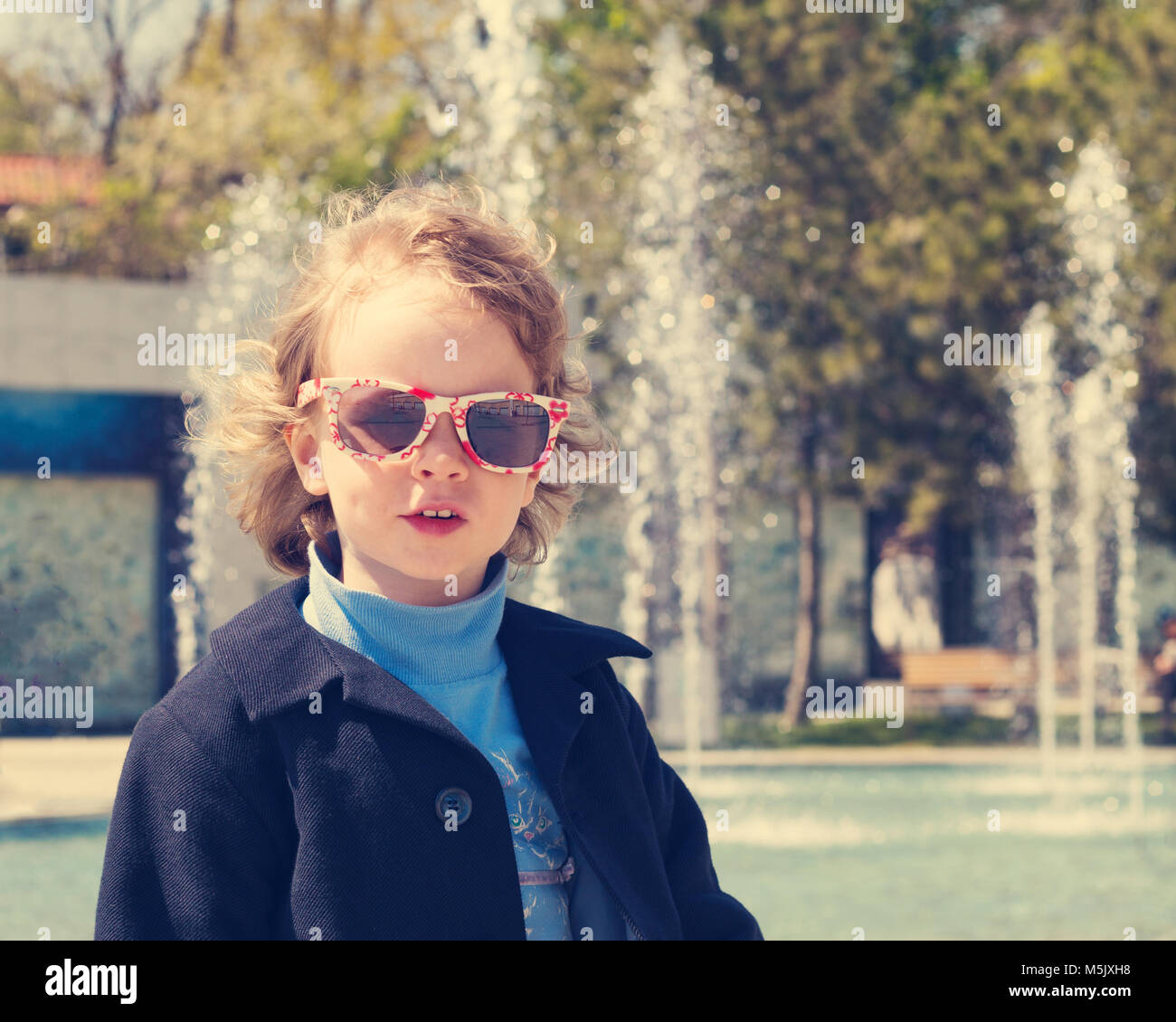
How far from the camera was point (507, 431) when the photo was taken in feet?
5.62

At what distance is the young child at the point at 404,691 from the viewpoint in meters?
1.59

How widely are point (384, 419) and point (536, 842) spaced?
51 cm

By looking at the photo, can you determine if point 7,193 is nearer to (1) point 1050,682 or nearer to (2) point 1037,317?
(2) point 1037,317

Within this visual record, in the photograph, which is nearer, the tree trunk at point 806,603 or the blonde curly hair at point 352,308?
the blonde curly hair at point 352,308

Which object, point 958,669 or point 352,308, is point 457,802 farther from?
point 958,669

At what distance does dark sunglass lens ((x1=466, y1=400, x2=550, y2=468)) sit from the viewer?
169cm

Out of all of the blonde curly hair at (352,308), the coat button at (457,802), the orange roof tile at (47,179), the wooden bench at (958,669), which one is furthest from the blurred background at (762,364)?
the coat button at (457,802)

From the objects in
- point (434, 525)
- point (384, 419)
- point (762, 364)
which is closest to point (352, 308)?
A: point (384, 419)

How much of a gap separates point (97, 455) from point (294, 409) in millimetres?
14012

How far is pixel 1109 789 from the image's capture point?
1127cm

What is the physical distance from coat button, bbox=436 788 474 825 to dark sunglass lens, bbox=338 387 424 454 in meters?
0.38

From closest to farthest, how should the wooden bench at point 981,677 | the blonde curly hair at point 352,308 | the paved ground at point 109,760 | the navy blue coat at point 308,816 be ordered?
1. the navy blue coat at point 308,816
2. the blonde curly hair at point 352,308
3. the paved ground at point 109,760
4. the wooden bench at point 981,677

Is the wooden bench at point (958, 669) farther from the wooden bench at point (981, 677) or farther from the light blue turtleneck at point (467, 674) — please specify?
the light blue turtleneck at point (467, 674)

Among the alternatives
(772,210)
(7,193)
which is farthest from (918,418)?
(7,193)
